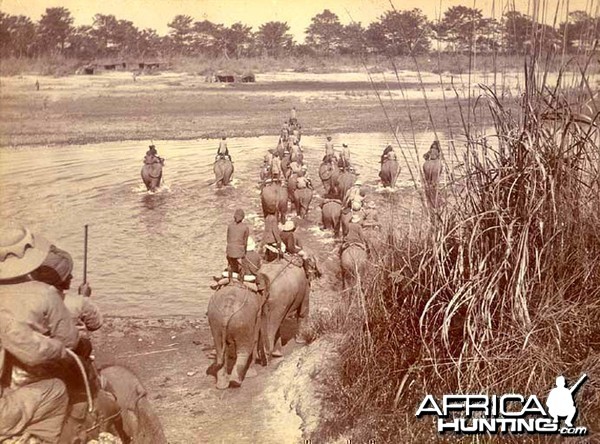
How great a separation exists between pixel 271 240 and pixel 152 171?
23.5ft

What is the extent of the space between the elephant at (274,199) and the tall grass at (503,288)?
855 centimetres

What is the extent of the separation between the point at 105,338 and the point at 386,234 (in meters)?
4.67

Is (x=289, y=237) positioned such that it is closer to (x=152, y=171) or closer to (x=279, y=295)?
(x=279, y=295)

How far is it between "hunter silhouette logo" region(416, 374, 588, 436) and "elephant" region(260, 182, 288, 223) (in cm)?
919

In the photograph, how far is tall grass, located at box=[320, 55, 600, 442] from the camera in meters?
4.88

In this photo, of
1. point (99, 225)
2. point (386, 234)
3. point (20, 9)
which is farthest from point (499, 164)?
point (99, 225)

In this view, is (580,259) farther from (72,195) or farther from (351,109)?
(351,109)

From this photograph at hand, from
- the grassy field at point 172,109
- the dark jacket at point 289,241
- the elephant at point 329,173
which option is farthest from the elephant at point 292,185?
the grassy field at point 172,109

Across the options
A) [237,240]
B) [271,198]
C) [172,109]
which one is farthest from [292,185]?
[172,109]

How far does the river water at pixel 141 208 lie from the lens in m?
11.5

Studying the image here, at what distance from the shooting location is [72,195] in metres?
16.9

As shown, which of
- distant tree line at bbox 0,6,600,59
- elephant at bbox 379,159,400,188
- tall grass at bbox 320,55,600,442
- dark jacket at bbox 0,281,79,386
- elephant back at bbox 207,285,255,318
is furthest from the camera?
elephant at bbox 379,159,400,188

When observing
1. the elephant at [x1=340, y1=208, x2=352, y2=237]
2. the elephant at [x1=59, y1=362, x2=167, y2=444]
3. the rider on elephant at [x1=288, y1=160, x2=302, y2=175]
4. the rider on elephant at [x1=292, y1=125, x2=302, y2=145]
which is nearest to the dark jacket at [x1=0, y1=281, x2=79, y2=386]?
the elephant at [x1=59, y1=362, x2=167, y2=444]

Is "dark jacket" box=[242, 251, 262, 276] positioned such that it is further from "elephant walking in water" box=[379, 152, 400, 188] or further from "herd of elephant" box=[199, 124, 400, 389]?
"elephant walking in water" box=[379, 152, 400, 188]
